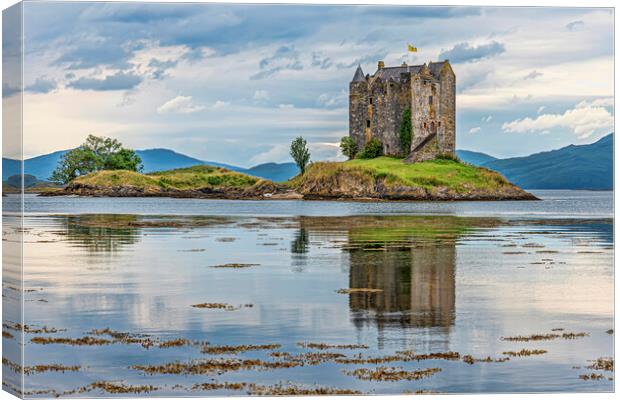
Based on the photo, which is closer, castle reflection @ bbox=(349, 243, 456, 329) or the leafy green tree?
castle reflection @ bbox=(349, 243, 456, 329)

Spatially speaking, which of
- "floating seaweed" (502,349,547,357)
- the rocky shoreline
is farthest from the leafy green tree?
"floating seaweed" (502,349,547,357)

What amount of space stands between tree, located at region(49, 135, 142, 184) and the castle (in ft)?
112

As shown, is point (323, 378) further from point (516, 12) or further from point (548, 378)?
point (516, 12)

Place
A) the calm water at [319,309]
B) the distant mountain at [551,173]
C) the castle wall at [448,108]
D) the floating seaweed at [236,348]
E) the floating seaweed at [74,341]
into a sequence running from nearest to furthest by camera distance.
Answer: the calm water at [319,309]
the floating seaweed at [236,348]
the floating seaweed at [74,341]
the distant mountain at [551,173]
the castle wall at [448,108]

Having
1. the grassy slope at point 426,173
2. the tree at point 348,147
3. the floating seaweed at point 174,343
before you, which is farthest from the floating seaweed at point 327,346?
the tree at point 348,147

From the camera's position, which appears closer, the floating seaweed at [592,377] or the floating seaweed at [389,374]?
the floating seaweed at [389,374]

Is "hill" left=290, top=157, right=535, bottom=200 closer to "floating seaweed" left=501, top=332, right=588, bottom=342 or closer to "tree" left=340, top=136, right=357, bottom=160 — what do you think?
"tree" left=340, top=136, right=357, bottom=160

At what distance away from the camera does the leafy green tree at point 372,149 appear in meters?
135

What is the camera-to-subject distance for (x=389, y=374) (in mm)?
16859

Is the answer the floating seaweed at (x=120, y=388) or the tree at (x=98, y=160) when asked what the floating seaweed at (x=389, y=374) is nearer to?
the floating seaweed at (x=120, y=388)

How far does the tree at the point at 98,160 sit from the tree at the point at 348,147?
1236 inches

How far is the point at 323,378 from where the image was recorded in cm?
1656

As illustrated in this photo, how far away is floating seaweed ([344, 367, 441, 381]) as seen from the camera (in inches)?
658

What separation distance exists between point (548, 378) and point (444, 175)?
378 feet
